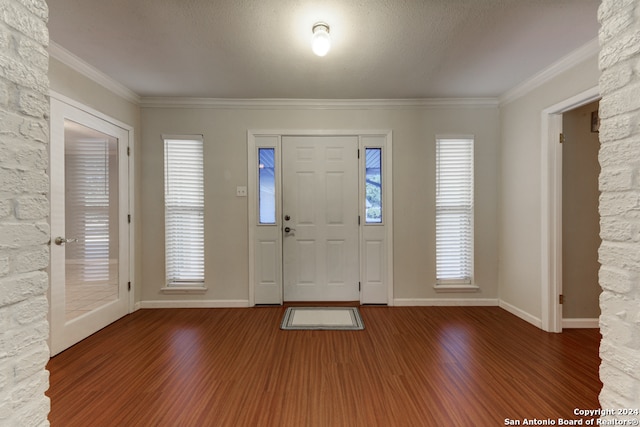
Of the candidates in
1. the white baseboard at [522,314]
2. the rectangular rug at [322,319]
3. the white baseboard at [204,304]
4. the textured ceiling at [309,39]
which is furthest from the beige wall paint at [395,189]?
the rectangular rug at [322,319]

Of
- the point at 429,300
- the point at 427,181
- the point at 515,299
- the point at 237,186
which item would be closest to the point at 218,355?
the point at 237,186

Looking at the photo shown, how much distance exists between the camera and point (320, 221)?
11.1 feet

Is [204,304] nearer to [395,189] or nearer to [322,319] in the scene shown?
[322,319]

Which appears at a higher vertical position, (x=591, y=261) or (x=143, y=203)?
(x=143, y=203)

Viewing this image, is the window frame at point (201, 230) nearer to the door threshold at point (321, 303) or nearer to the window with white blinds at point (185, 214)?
the window with white blinds at point (185, 214)

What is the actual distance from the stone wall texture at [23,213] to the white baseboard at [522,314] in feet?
11.7

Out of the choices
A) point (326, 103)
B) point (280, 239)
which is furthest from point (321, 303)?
point (326, 103)

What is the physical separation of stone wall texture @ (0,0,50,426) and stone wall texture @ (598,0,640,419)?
75.6 inches

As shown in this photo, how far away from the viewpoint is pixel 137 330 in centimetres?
271

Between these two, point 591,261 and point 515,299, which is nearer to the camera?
point 591,261

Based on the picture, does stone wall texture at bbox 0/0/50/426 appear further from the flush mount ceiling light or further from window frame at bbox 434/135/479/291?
window frame at bbox 434/135/479/291

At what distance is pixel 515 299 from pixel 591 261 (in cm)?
77

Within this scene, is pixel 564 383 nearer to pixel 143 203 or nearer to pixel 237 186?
pixel 237 186

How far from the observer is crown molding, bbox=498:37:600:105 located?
2.18 metres
